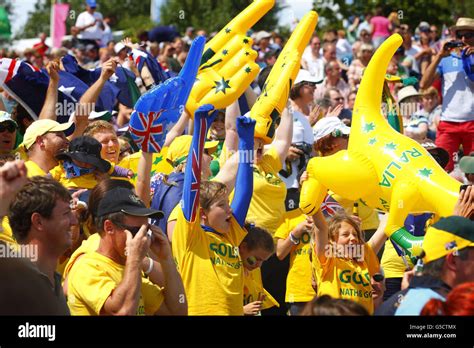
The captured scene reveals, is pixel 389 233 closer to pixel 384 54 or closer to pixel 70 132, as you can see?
pixel 384 54

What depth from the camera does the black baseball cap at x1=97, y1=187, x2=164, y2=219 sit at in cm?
495

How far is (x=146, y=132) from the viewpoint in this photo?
6.01m

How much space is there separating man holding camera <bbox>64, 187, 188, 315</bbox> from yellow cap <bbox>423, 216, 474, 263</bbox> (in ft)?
4.12

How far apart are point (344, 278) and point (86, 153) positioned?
1.79 m

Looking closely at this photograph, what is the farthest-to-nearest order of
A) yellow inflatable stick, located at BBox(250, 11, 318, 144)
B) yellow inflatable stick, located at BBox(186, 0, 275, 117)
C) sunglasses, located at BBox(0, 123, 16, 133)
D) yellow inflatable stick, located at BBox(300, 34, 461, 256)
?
yellow inflatable stick, located at BBox(186, 0, 275, 117)
sunglasses, located at BBox(0, 123, 16, 133)
yellow inflatable stick, located at BBox(250, 11, 318, 144)
yellow inflatable stick, located at BBox(300, 34, 461, 256)

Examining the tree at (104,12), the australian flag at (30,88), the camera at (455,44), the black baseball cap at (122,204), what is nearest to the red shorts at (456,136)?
the camera at (455,44)

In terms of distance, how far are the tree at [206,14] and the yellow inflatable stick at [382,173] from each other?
15.5 meters

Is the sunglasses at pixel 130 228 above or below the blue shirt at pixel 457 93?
below

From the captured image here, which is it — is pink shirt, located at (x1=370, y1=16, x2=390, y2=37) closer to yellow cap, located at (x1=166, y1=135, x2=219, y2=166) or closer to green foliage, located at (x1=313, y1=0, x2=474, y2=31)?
green foliage, located at (x1=313, y1=0, x2=474, y2=31)

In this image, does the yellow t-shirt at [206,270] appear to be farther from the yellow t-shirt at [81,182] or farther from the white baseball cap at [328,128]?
the white baseball cap at [328,128]

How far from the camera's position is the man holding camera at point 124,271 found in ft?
15.3

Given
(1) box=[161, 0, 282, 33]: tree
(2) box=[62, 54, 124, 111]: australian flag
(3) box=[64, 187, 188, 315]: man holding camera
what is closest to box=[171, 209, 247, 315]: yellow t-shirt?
(3) box=[64, 187, 188, 315]: man holding camera

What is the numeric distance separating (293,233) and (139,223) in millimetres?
2357
